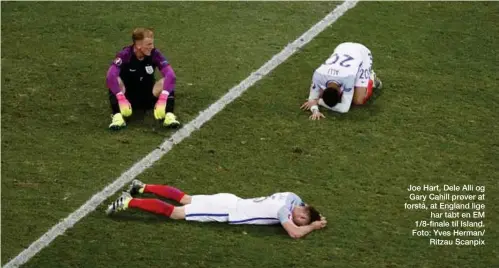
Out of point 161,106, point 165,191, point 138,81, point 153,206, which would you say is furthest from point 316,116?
point 153,206

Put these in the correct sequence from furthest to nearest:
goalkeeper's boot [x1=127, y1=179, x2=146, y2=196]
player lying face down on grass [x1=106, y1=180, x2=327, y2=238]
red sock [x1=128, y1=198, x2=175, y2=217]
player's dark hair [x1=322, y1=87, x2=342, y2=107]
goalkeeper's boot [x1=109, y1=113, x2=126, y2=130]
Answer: player's dark hair [x1=322, y1=87, x2=342, y2=107] → goalkeeper's boot [x1=109, y1=113, x2=126, y2=130] → goalkeeper's boot [x1=127, y1=179, x2=146, y2=196] → red sock [x1=128, y1=198, x2=175, y2=217] → player lying face down on grass [x1=106, y1=180, x2=327, y2=238]

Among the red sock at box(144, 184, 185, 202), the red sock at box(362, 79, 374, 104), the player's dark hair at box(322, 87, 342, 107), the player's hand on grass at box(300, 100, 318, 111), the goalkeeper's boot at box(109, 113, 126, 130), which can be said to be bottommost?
the red sock at box(144, 184, 185, 202)

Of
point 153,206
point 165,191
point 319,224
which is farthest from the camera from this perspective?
point 165,191

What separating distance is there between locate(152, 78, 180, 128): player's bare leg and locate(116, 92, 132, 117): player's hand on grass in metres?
0.38

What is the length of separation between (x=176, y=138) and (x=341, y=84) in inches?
75.5

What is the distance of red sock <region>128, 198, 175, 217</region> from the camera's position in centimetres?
941

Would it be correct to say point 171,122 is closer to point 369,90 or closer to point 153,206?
point 153,206

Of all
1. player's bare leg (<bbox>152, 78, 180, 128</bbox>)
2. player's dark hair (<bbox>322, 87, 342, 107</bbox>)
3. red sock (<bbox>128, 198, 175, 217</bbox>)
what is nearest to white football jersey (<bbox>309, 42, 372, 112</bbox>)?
player's dark hair (<bbox>322, 87, 342, 107</bbox>)

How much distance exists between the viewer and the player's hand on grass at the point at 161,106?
10945mm

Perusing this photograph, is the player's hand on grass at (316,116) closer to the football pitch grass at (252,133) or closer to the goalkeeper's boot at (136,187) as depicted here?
the football pitch grass at (252,133)

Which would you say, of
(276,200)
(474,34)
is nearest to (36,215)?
(276,200)

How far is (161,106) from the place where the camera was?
35.9 ft

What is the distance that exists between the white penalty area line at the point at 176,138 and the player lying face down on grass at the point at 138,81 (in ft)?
1.04

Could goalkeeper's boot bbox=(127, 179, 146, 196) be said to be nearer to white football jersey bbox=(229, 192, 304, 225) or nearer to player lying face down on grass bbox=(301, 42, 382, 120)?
white football jersey bbox=(229, 192, 304, 225)
